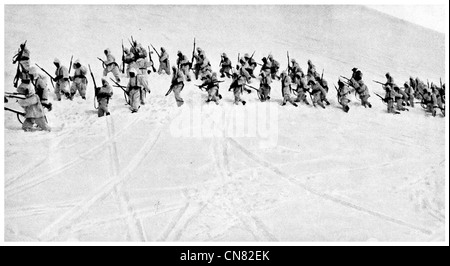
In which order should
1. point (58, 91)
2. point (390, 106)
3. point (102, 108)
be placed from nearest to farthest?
point (102, 108)
point (58, 91)
point (390, 106)

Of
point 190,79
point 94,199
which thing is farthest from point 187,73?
point 94,199

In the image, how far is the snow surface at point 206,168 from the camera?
6.78 meters

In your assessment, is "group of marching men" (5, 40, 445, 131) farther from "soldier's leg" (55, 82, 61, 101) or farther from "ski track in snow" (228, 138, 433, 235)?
"ski track in snow" (228, 138, 433, 235)

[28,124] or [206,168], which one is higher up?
[28,124]

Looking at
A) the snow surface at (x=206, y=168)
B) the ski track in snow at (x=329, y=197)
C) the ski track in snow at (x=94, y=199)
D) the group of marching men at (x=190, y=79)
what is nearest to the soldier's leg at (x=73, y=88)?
the group of marching men at (x=190, y=79)

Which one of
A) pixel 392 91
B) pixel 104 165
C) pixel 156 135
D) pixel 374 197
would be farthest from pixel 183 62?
pixel 374 197

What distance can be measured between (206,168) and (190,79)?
8.70 feet

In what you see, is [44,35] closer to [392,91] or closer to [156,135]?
[156,135]

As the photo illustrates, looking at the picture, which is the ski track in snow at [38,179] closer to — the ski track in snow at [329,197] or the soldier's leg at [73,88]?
the soldier's leg at [73,88]

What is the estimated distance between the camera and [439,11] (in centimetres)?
818

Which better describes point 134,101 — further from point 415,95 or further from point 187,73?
point 415,95

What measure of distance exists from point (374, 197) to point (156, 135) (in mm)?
3322

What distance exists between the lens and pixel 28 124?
25.4 ft
